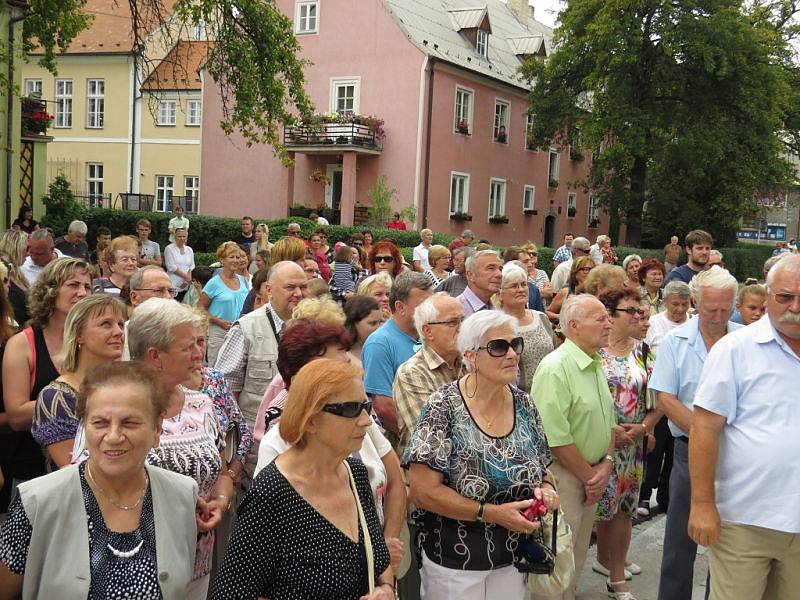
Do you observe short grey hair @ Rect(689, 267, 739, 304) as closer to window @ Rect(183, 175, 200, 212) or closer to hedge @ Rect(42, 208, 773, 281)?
hedge @ Rect(42, 208, 773, 281)

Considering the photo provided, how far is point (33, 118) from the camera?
22781 mm

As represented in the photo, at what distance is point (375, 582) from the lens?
114 inches

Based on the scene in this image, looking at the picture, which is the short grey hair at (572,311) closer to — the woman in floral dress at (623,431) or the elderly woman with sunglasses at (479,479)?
the woman in floral dress at (623,431)

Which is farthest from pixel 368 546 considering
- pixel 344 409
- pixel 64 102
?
pixel 64 102

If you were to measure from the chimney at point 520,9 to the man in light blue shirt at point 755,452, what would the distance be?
44.2 meters

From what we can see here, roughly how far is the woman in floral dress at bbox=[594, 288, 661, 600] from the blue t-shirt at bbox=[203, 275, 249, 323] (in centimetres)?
379

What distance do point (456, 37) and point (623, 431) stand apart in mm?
31988

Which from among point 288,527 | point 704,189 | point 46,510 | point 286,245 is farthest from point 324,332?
point 704,189

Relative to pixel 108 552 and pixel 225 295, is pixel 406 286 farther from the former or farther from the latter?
pixel 225 295

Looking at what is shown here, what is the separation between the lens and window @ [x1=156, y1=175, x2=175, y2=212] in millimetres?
39688

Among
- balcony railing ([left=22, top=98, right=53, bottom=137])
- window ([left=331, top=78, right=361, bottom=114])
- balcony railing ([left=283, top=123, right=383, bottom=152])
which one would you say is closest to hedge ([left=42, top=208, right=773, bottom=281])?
balcony railing ([left=22, top=98, right=53, bottom=137])

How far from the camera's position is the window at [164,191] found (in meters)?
39.7

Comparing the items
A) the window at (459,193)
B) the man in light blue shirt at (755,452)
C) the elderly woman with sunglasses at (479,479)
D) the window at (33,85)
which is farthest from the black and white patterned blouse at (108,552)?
the window at (33,85)

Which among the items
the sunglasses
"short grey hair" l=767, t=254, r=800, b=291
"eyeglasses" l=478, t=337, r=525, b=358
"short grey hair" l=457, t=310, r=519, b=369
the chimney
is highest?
the chimney
